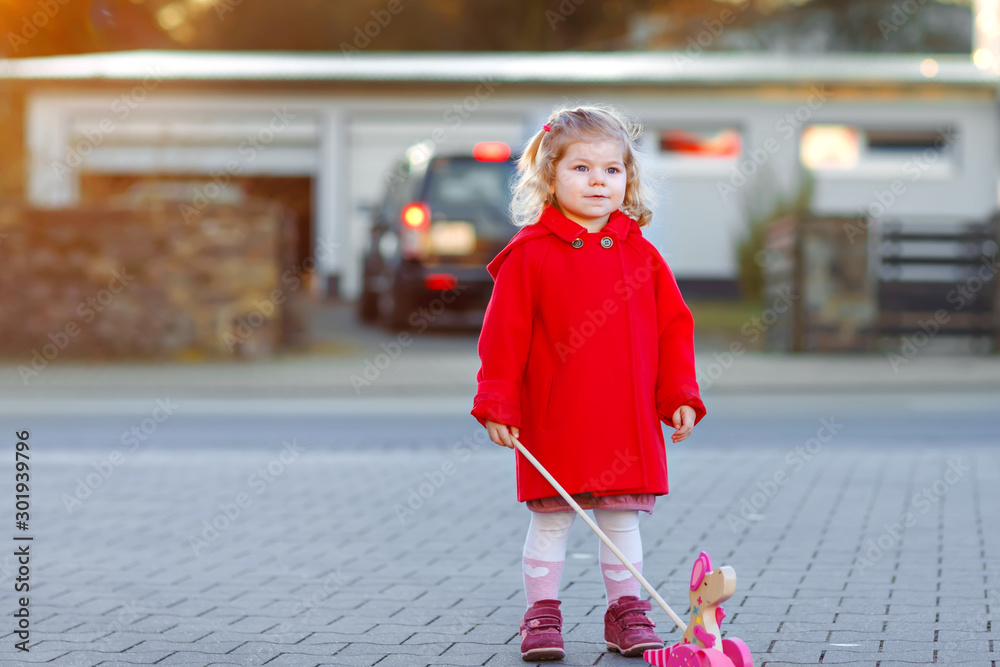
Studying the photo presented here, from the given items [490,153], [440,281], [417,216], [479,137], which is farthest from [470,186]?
[479,137]

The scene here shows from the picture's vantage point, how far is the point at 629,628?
3891mm

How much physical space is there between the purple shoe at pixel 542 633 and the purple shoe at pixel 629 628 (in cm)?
13

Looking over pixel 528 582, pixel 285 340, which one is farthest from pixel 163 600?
pixel 285 340

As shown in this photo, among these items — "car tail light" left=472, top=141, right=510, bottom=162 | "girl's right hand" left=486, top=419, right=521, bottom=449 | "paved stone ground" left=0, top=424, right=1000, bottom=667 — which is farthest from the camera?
"car tail light" left=472, top=141, right=510, bottom=162

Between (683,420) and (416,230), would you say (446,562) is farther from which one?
(416,230)

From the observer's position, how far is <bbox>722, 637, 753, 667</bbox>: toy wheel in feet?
11.2

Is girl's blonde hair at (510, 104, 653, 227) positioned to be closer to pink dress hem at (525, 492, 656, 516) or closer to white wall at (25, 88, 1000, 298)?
pink dress hem at (525, 492, 656, 516)

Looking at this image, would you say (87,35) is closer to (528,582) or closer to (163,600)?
(163,600)

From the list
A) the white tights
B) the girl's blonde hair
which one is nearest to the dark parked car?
the girl's blonde hair

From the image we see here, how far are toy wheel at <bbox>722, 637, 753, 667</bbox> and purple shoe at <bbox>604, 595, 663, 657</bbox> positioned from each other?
42cm

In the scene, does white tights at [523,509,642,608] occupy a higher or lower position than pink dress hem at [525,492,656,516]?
lower

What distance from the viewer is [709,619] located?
11.5ft

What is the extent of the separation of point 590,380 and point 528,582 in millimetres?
590

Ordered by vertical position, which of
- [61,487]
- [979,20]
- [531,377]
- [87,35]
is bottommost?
[61,487]
